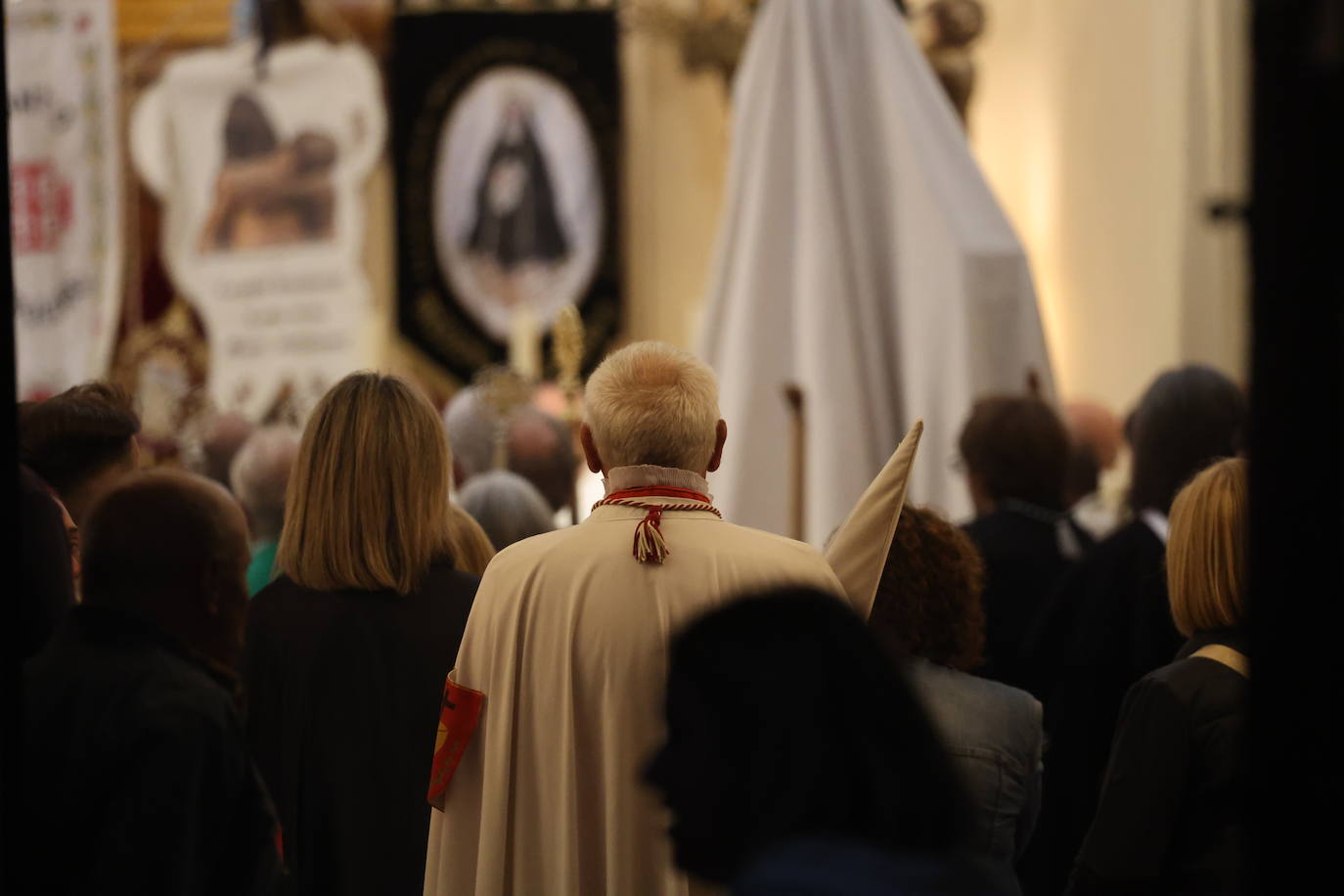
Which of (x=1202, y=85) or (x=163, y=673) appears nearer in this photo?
(x=163, y=673)

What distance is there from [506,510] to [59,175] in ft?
12.6

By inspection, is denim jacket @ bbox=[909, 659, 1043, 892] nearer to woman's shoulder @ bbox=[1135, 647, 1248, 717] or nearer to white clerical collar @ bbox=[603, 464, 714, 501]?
woman's shoulder @ bbox=[1135, 647, 1248, 717]

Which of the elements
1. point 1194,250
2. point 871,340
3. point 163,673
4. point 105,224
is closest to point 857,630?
point 163,673

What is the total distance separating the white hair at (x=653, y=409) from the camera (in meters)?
2.39

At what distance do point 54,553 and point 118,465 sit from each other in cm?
90

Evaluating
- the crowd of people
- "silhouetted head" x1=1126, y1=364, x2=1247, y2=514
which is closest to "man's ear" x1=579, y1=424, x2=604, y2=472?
the crowd of people

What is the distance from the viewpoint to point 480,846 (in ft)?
7.53

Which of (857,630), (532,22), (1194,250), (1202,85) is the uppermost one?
(532,22)

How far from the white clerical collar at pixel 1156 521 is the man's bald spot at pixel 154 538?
202cm

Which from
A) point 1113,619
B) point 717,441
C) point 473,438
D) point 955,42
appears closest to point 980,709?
point 717,441

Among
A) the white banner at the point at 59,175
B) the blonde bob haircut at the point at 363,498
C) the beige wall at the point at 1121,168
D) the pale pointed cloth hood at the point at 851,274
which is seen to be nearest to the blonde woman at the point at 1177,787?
the blonde bob haircut at the point at 363,498

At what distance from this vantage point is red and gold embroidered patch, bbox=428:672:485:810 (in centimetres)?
230

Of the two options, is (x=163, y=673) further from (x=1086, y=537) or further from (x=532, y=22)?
(x=532, y=22)

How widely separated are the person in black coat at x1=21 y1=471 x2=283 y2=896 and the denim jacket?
0.92m
